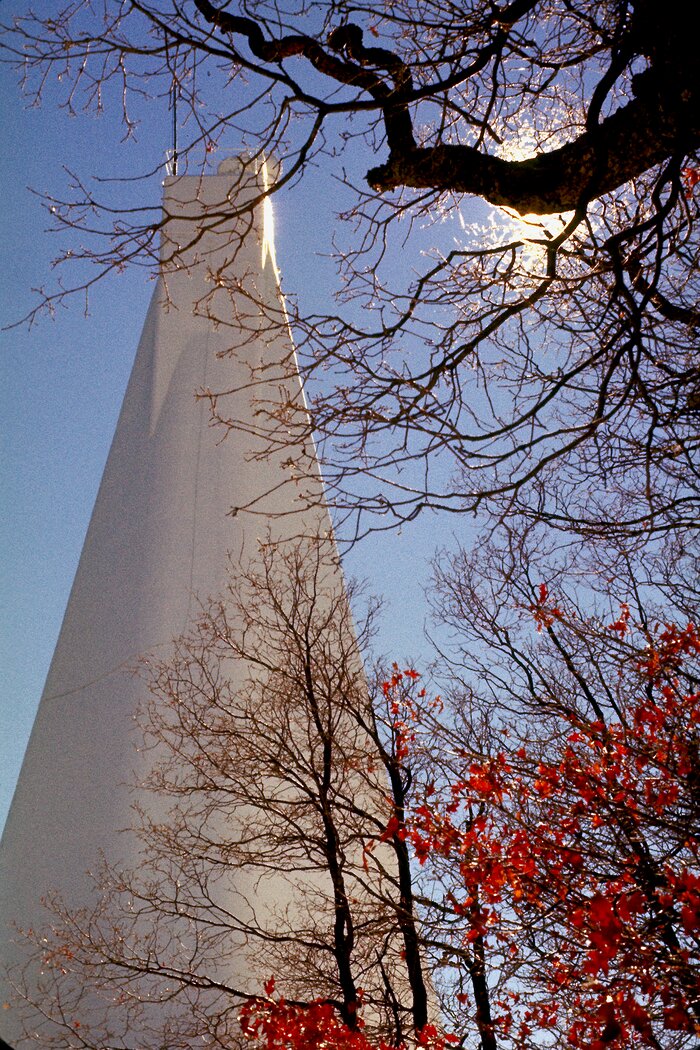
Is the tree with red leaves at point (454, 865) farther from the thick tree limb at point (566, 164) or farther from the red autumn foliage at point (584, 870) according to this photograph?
the thick tree limb at point (566, 164)

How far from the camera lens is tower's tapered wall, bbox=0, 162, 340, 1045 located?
649 centimetres

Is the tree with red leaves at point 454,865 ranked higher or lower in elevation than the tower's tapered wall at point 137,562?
lower

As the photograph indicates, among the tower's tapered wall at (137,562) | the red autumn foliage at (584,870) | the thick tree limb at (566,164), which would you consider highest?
the tower's tapered wall at (137,562)

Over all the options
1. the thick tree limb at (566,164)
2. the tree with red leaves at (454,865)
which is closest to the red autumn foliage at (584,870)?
the tree with red leaves at (454,865)

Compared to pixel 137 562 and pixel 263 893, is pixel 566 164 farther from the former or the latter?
pixel 137 562

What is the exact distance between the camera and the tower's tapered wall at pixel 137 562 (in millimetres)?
6488

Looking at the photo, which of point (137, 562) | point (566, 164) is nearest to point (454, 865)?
point (566, 164)

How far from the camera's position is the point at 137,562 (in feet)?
27.8

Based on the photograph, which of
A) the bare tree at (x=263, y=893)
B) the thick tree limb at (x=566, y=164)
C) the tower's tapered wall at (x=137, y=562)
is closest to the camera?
the thick tree limb at (x=566, y=164)

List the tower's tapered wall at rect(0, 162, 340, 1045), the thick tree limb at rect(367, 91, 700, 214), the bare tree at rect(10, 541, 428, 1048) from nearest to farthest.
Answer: the thick tree limb at rect(367, 91, 700, 214) < the bare tree at rect(10, 541, 428, 1048) < the tower's tapered wall at rect(0, 162, 340, 1045)

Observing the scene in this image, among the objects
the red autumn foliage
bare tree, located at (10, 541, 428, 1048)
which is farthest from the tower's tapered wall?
the red autumn foliage

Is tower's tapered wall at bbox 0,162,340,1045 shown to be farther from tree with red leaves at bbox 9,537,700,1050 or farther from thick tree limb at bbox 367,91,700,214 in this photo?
thick tree limb at bbox 367,91,700,214

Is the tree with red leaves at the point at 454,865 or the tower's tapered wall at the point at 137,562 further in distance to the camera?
the tower's tapered wall at the point at 137,562

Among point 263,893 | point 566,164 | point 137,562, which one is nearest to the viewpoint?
point 566,164
